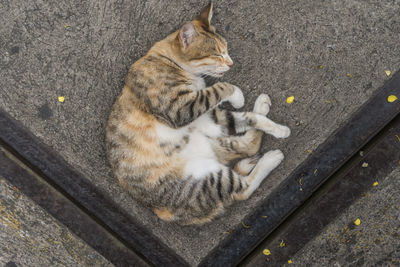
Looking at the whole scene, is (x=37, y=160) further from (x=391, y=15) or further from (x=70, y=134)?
(x=391, y=15)

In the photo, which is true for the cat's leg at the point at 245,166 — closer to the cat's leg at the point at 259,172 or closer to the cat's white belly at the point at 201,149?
the cat's leg at the point at 259,172

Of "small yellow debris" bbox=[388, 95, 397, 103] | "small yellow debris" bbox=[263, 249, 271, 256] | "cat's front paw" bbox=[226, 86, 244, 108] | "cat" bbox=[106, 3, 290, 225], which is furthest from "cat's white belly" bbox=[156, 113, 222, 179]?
"small yellow debris" bbox=[388, 95, 397, 103]

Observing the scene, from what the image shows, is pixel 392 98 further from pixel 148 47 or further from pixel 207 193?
pixel 148 47

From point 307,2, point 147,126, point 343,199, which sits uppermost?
point 307,2

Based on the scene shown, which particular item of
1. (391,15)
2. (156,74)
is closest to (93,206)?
(156,74)

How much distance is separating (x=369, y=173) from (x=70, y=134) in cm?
230

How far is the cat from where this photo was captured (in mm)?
2248

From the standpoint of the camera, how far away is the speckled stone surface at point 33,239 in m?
2.62

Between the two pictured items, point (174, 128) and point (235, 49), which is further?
point (235, 49)

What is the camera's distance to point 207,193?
2328 mm

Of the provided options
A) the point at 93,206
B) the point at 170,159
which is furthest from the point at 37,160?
the point at 170,159

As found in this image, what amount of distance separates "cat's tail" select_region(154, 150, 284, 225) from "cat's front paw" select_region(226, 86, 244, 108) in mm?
454

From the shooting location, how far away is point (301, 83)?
2.57m

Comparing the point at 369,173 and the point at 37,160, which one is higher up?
the point at 369,173
